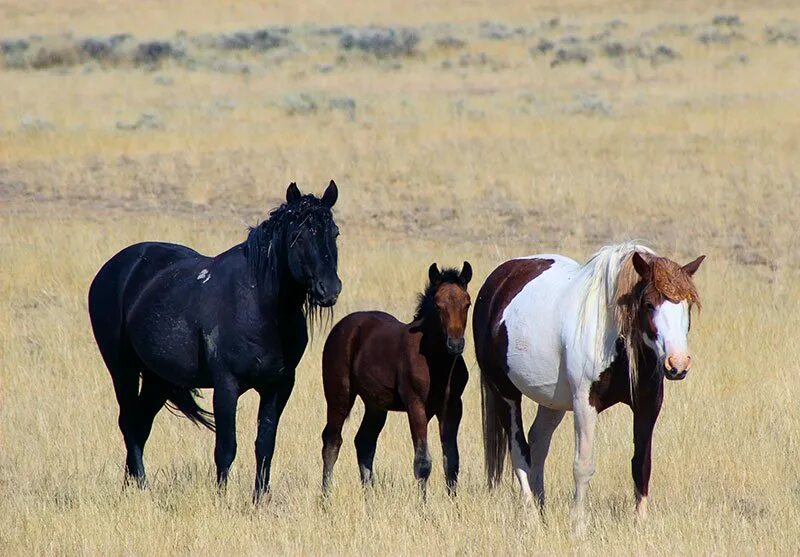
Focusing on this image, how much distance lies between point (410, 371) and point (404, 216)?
11.4 m

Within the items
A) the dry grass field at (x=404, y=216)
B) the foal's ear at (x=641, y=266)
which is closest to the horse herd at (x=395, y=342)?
the foal's ear at (x=641, y=266)

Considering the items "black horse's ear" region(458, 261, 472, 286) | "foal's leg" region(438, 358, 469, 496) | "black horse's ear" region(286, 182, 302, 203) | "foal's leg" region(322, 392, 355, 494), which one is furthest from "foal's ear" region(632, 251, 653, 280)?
"foal's leg" region(322, 392, 355, 494)

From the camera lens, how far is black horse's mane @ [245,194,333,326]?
22.4 ft

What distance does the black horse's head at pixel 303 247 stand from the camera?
263 inches

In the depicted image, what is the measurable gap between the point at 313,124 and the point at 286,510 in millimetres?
18913

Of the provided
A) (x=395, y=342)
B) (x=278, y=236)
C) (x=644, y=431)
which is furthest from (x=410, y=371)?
(x=644, y=431)

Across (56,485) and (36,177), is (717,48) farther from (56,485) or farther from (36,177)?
(56,485)

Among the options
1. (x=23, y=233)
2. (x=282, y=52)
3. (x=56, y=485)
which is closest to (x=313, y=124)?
(x=23, y=233)

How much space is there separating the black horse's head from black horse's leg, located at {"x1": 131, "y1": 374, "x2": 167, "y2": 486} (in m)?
1.40

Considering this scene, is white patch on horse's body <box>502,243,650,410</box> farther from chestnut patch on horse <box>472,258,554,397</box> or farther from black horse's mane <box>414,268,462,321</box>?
black horse's mane <box>414,268,462,321</box>

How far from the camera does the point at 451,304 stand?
6969 mm

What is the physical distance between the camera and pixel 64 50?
40031mm

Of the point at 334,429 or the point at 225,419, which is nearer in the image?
the point at 225,419

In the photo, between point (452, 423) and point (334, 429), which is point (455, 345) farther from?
point (334, 429)
